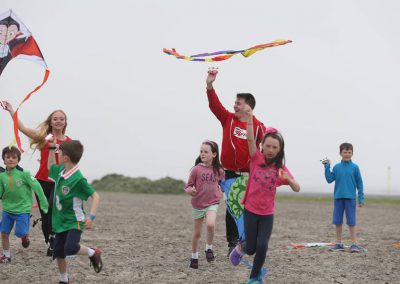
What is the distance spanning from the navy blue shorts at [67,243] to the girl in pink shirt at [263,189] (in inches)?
76.0

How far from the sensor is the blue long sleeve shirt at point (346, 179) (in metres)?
9.84

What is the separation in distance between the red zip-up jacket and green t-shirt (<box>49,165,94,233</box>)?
2.35m

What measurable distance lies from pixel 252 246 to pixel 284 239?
537 centimetres

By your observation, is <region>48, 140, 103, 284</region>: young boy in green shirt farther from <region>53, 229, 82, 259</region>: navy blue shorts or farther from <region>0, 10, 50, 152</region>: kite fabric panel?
<region>0, 10, 50, 152</region>: kite fabric panel

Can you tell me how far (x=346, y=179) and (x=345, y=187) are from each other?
14 centimetres

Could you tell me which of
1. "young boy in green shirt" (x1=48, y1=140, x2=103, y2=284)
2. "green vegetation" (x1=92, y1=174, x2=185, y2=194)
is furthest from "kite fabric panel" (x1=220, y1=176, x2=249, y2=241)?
"green vegetation" (x1=92, y1=174, x2=185, y2=194)

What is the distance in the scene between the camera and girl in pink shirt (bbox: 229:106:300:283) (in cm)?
627

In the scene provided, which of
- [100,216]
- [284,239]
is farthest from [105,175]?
[284,239]

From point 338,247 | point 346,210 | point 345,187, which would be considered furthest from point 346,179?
point 338,247

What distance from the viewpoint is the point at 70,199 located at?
603 cm

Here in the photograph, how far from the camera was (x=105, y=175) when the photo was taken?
45625mm

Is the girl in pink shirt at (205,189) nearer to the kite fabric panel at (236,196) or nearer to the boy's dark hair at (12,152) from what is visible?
the kite fabric panel at (236,196)

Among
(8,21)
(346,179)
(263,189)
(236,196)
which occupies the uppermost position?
→ (8,21)

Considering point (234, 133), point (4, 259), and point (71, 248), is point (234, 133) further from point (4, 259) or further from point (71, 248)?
point (4, 259)
